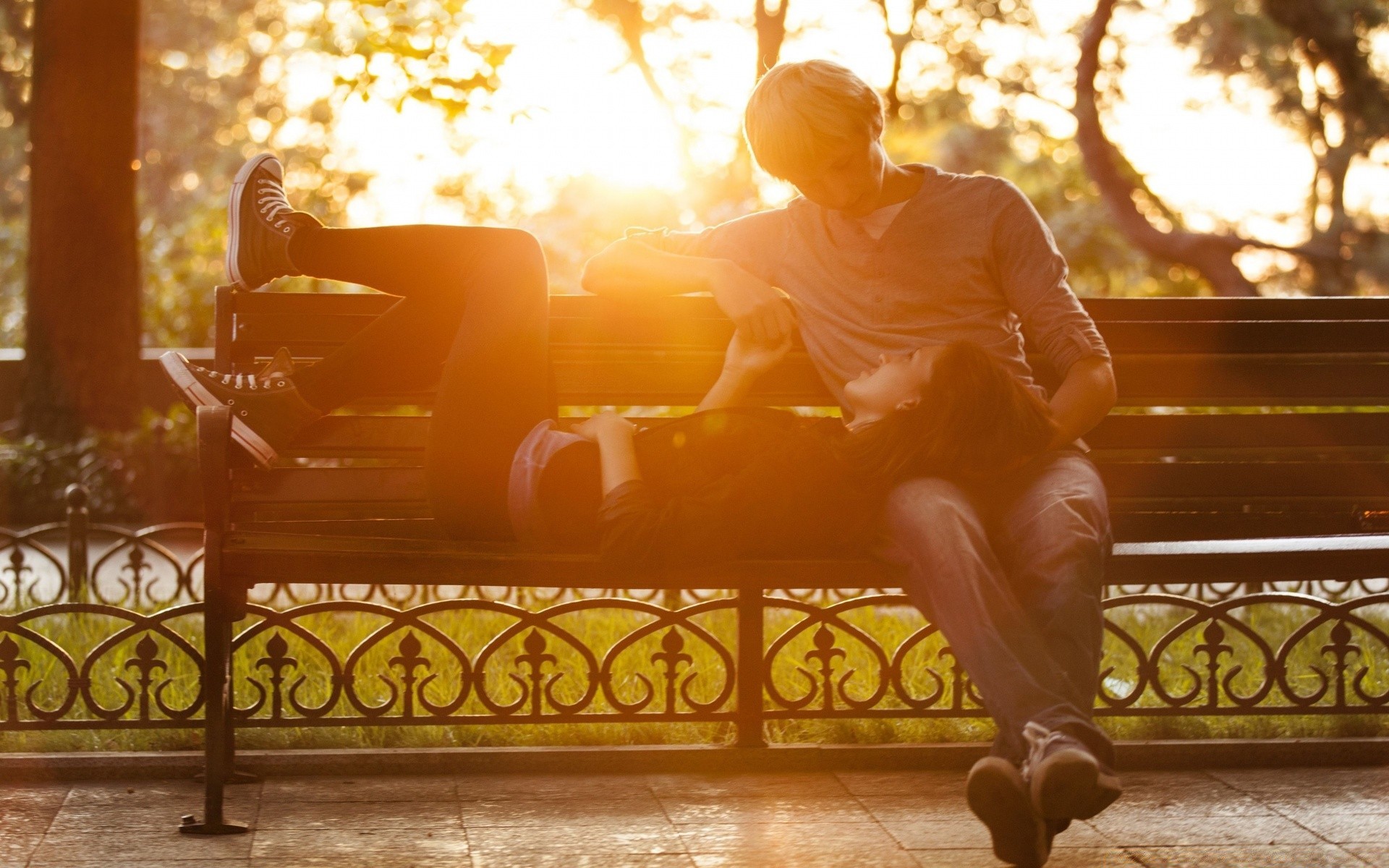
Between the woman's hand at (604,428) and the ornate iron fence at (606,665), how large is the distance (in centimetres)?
68

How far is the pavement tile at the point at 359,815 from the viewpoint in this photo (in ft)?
10.7

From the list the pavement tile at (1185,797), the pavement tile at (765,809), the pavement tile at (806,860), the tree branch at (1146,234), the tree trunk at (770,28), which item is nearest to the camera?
the pavement tile at (806,860)

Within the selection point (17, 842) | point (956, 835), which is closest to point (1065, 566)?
point (956, 835)

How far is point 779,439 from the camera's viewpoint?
300 centimetres

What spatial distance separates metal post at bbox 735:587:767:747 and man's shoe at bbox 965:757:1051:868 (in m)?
1.21

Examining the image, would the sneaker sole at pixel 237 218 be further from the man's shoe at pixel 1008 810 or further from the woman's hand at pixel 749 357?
the man's shoe at pixel 1008 810

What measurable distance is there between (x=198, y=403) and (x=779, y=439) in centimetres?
129

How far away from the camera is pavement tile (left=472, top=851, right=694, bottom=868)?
9.82 feet

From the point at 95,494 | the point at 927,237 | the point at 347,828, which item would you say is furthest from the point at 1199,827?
the point at 95,494

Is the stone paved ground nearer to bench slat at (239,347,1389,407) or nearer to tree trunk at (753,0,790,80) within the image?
bench slat at (239,347,1389,407)

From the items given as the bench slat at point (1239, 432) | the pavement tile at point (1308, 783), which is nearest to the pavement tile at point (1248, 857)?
the pavement tile at point (1308, 783)

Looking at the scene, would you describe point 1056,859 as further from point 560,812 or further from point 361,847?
point 361,847

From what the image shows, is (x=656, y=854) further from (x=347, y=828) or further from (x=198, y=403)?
(x=198, y=403)

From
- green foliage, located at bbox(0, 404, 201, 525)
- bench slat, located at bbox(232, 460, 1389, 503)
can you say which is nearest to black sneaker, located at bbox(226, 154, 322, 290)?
bench slat, located at bbox(232, 460, 1389, 503)
